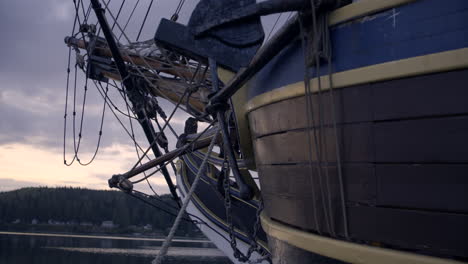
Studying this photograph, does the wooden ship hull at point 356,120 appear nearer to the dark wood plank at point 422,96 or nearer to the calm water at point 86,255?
the dark wood plank at point 422,96

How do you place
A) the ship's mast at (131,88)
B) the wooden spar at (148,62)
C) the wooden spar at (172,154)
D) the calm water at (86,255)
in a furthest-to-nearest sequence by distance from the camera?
the calm water at (86,255) → the wooden spar at (148,62) → the ship's mast at (131,88) → the wooden spar at (172,154)

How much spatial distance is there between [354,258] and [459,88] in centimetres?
86

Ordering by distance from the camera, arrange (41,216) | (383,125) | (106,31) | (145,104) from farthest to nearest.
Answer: (41,216) < (145,104) < (106,31) < (383,125)

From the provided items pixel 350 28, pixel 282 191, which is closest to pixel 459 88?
pixel 350 28

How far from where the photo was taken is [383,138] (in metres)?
1.91

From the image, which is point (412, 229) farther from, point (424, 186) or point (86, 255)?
point (86, 255)

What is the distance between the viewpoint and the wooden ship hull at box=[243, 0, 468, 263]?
174cm

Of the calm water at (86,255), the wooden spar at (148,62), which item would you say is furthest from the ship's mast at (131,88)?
the calm water at (86,255)

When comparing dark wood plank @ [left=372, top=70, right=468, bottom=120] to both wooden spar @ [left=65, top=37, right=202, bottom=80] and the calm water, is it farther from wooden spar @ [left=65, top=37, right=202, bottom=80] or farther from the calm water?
the calm water

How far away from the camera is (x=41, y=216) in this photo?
7988 cm

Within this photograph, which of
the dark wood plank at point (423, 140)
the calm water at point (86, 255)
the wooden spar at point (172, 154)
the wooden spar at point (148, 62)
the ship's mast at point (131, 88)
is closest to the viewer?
the dark wood plank at point (423, 140)

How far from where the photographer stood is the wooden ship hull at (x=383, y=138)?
1.74 meters

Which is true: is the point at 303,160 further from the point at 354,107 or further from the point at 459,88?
the point at 459,88

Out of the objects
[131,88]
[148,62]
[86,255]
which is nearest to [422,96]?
[131,88]
